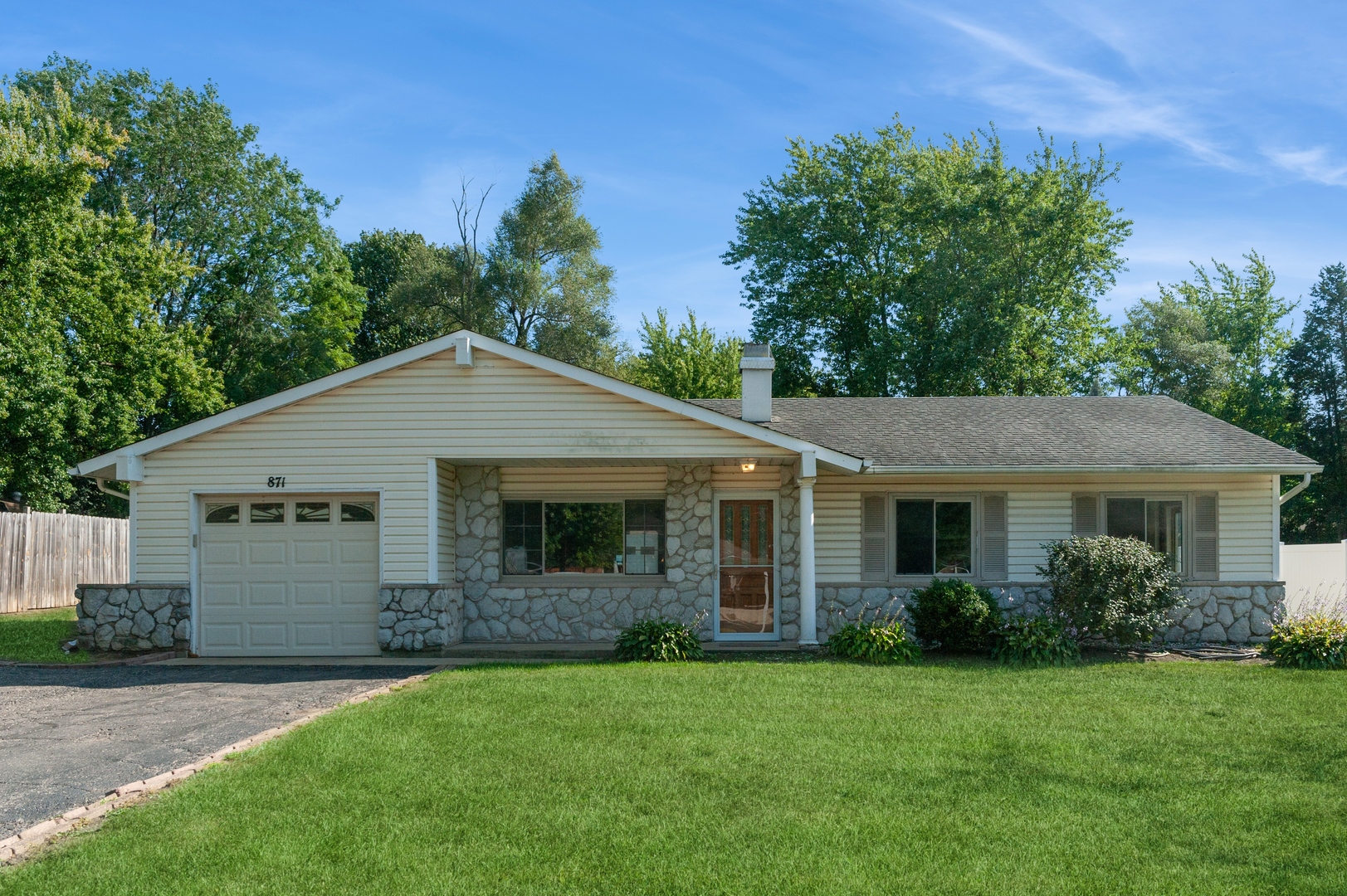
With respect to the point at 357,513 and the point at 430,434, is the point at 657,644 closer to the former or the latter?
the point at 430,434

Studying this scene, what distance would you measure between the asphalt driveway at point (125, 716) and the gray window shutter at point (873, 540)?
6.86 metres

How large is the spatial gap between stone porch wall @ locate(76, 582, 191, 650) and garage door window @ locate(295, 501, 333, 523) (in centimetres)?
177

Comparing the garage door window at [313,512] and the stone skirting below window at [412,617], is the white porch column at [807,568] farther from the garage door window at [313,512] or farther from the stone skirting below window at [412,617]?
the garage door window at [313,512]

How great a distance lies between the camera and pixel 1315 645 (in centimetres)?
1327

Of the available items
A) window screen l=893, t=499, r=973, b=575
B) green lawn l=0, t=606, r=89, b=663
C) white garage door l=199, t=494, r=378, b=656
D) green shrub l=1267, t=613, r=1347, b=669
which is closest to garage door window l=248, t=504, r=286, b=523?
white garage door l=199, t=494, r=378, b=656

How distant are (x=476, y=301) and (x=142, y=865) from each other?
99.5ft

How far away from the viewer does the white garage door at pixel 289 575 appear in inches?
571

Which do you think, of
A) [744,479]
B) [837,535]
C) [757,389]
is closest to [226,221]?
[757,389]

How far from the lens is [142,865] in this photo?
18.2ft

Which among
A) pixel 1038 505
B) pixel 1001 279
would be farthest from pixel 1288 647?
pixel 1001 279

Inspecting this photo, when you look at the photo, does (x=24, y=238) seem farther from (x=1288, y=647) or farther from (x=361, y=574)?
(x=1288, y=647)

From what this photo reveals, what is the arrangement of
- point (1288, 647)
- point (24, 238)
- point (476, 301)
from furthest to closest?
point (476, 301) → point (24, 238) → point (1288, 647)

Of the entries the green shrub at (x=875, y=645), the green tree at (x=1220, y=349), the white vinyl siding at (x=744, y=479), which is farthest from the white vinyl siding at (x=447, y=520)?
the green tree at (x=1220, y=349)

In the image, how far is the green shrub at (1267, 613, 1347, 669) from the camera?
13.1 m
